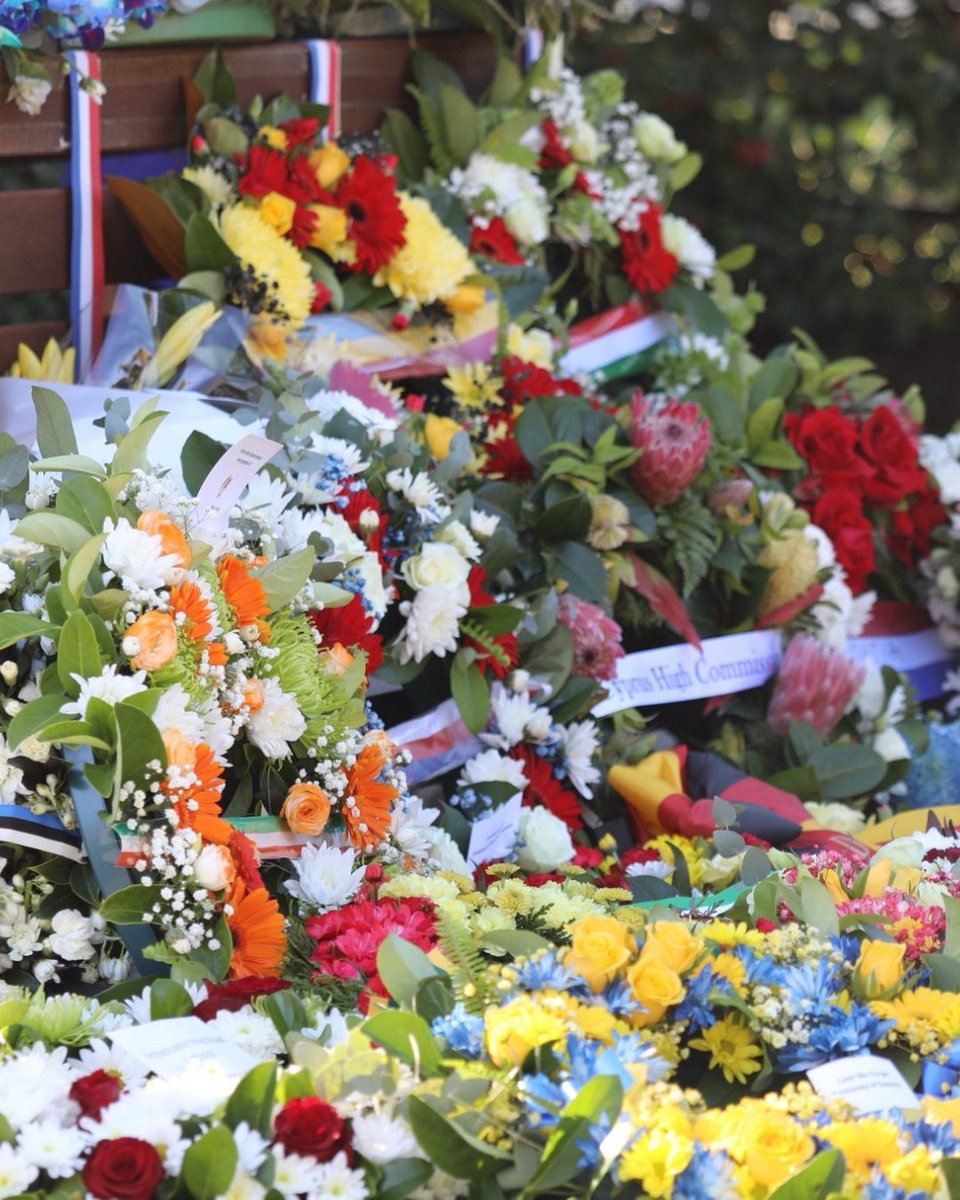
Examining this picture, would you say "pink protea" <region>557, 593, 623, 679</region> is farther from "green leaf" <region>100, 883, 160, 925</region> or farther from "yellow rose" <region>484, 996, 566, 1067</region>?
"yellow rose" <region>484, 996, 566, 1067</region>

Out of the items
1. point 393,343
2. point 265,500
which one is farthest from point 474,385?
point 265,500

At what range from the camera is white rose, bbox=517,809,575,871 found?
5.70 ft

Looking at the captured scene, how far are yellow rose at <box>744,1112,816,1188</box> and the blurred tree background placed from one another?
3.84 metres

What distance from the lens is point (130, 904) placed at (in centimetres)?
127

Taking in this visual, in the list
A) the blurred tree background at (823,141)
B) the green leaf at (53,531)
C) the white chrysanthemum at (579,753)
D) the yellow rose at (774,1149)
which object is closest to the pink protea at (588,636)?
the white chrysanthemum at (579,753)

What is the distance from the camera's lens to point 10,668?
131 centimetres

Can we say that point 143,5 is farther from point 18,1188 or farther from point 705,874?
point 18,1188

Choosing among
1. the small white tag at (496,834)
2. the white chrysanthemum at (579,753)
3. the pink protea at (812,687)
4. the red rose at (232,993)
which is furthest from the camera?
the pink protea at (812,687)

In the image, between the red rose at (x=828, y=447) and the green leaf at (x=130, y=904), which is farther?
the red rose at (x=828, y=447)

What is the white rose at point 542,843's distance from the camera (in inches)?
68.4

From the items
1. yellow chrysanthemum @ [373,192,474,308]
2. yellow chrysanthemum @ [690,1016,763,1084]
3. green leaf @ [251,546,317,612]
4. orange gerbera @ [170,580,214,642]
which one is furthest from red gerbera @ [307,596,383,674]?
yellow chrysanthemum @ [373,192,474,308]

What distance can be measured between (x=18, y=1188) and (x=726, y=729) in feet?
4.84

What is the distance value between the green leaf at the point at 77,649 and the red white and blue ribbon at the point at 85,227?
86cm

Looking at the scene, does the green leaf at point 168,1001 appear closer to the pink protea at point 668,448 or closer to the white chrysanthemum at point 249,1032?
the white chrysanthemum at point 249,1032
